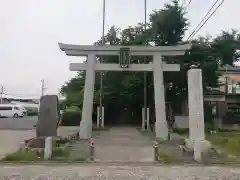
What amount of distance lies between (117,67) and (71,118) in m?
18.9

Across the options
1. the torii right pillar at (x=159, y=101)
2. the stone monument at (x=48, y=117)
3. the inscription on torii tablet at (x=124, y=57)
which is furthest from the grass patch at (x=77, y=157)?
the inscription on torii tablet at (x=124, y=57)

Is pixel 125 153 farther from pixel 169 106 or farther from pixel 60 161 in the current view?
pixel 169 106

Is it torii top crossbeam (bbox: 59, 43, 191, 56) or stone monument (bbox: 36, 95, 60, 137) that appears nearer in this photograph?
stone monument (bbox: 36, 95, 60, 137)

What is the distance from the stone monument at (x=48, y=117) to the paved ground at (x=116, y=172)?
6361 millimetres

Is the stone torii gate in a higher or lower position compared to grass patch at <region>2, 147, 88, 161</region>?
higher

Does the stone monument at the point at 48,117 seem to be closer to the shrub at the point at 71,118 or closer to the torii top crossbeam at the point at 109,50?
the torii top crossbeam at the point at 109,50

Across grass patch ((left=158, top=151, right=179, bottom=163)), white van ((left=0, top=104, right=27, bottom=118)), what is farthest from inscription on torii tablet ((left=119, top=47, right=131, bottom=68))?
white van ((left=0, top=104, right=27, bottom=118))

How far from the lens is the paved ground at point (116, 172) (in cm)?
962

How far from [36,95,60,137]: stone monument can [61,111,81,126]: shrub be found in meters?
22.0

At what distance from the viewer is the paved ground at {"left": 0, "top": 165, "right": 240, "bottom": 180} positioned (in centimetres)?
962

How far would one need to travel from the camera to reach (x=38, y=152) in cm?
1373

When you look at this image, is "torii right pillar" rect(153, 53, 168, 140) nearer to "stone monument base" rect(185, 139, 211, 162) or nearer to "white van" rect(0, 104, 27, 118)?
"stone monument base" rect(185, 139, 211, 162)

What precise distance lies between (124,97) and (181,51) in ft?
53.5

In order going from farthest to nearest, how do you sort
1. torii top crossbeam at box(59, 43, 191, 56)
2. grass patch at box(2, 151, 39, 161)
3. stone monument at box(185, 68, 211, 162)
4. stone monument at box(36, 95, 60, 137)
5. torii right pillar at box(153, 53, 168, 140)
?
torii top crossbeam at box(59, 43, 191, 56) < torii right pillar at box(153, 53, 168, 140) < stone monument at box(36, 95, 60, 137) < stone monument at box(185, 68, 211, 162) < grass patch at box(2, 151, 39, 161)
